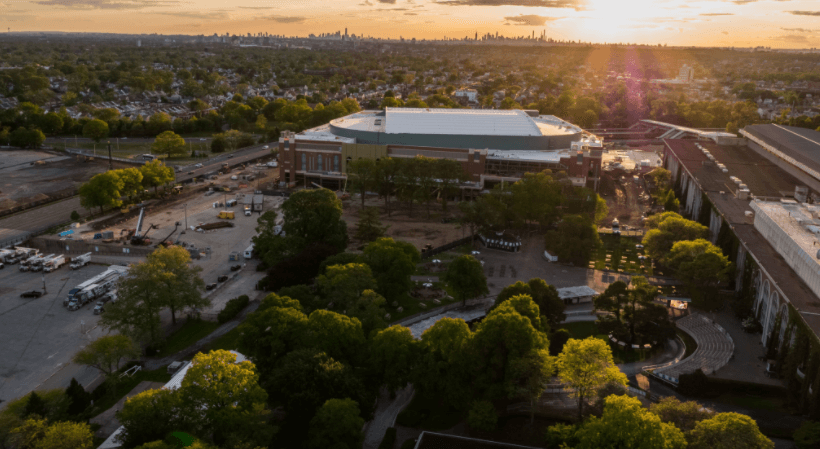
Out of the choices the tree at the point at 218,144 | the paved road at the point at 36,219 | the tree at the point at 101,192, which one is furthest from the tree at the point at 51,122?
the tree at the point at 101,192

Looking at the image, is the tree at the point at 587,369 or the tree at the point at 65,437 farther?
the tree at the point at 587,369

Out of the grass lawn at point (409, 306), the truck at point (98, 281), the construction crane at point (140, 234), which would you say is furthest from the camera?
the construction crane at point (140, 234)

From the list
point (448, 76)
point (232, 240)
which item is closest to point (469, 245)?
point (232, 240)

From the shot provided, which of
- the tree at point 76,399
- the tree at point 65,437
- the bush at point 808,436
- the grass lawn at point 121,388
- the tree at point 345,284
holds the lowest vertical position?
the grass lawn at point 121,388

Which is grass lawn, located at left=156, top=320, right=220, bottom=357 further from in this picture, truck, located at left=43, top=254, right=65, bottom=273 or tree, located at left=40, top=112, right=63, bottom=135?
tree, located at left=40, top=112, right=63, bottom=135

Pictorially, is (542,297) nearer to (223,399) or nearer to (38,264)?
(223,399)

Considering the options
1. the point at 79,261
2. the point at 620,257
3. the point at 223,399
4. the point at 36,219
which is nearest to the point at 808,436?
the point at 223,399

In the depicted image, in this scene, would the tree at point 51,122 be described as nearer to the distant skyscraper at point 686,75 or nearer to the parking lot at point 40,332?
the parking lot at point 40,332
